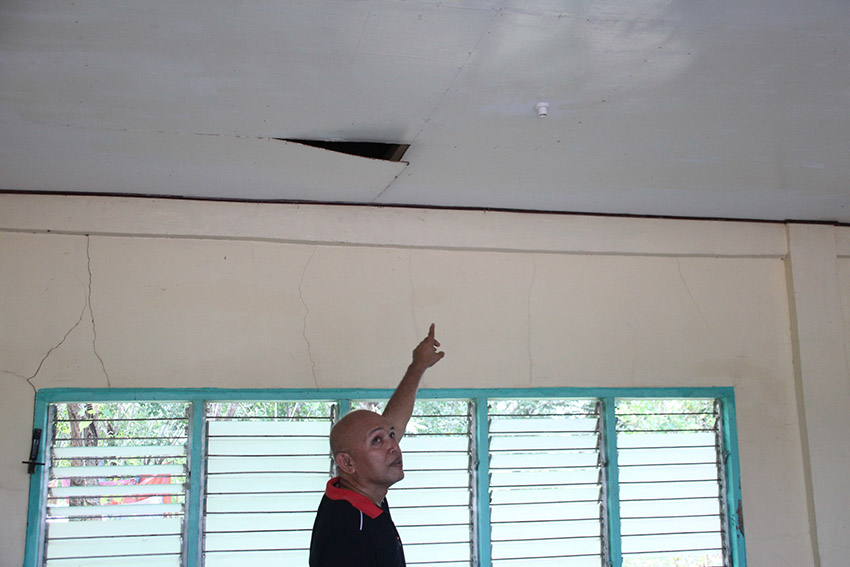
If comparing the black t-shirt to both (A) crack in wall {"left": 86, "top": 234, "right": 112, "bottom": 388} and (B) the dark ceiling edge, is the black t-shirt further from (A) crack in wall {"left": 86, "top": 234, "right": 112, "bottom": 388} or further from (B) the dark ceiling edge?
(B) the dark ceiling edge

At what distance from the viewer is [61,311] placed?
10.7 feet

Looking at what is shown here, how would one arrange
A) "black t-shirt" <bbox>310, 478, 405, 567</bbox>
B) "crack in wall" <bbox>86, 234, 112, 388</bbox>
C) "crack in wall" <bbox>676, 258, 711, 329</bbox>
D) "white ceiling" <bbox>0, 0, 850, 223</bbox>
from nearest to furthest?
"white ceiling" <bbox>0, 0, 850, 223</bbox>
"black t-shirt" <bbox>310, 478, 405, 567</bbox>
"crack in wall" <bbox>86, 234, 112, 388</bbox>
"crack in wall" <bbox>676, 258, 711, 329</bbox>

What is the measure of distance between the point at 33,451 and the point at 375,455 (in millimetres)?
1605

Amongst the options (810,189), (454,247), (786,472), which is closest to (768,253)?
(810,189)

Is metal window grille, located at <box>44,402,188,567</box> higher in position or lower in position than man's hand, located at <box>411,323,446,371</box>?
lower

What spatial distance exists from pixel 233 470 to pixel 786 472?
2611 millimetres

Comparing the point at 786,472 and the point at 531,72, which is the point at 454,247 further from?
the point at 786,472

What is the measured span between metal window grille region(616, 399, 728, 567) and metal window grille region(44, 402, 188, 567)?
202 centimetres

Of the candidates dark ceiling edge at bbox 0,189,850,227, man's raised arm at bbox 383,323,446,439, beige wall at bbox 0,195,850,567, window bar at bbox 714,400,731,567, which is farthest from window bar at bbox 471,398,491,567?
window bar at bbox 714,400,731,567

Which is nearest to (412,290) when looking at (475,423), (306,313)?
(306,313)

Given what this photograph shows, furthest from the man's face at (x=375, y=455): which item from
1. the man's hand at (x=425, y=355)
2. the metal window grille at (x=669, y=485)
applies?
the metal window grille at (x=669, y=485)

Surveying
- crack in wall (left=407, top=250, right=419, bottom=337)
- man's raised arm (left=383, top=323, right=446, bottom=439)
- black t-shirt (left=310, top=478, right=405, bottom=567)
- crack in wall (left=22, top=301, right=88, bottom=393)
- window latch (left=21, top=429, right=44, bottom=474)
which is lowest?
black t-shirt (left=310, top=478, right=405, bottom=567)

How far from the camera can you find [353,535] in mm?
2086

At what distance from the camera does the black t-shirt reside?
2.05 m
